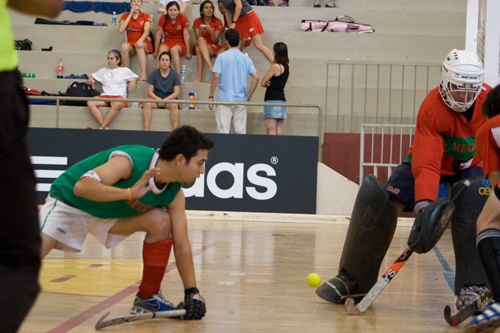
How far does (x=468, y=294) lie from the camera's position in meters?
3.36

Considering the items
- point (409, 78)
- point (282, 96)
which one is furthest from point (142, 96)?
point (409, 78)

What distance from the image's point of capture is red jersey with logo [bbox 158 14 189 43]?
11.7 meters

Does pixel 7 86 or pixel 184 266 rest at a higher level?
pixel 7 86

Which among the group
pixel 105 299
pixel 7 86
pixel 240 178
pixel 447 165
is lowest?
pixel 240 178

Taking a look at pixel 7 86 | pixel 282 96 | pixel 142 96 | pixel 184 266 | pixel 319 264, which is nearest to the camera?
pixel 7 86

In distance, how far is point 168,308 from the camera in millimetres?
3342

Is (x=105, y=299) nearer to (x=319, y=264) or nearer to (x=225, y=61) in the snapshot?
(x=319, y=264)

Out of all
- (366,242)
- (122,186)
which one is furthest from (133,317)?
(366,242)

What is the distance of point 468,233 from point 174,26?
30.2 ft

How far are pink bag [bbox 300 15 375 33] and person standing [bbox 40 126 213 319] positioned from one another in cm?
985

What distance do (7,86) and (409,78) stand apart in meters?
11.1

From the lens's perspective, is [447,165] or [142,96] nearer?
[447,165]

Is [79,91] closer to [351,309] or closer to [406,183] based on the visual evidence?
[406,183]

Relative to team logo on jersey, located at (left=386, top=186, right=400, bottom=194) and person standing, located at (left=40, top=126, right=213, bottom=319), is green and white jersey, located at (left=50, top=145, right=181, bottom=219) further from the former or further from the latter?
team logo on jersey, located at (left=386, top=186, right=400, bottom=194)
